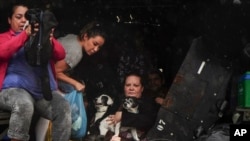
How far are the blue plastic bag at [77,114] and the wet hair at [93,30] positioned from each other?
676mm

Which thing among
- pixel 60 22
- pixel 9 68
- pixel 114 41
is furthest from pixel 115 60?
pixel 9 68

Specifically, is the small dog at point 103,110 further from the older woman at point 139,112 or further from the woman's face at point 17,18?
the woman's face at point 17,18

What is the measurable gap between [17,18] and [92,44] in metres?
0.91

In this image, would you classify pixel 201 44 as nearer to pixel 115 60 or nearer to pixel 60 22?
pixel 115 60

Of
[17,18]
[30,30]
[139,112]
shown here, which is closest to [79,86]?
[139,112]

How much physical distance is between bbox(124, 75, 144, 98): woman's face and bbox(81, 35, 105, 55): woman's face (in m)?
0.51

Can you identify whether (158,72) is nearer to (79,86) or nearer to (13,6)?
(79,86)

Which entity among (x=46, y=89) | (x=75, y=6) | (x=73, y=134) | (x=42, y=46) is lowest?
(x=73, y=134)

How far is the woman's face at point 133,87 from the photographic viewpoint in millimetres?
7281

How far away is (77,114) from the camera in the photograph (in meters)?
7.19

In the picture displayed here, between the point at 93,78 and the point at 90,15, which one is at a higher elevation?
the point at 90,15

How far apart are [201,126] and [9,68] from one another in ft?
7.49

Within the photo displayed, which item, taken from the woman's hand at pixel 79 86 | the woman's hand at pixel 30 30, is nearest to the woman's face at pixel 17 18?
the woman's hand at pixel 30 30

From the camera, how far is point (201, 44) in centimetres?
720
